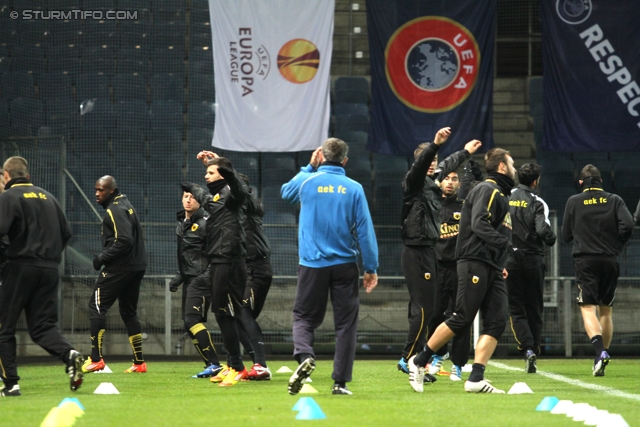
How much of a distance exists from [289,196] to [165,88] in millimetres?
10771

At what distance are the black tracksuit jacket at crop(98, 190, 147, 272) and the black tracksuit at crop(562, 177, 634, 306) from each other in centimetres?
471

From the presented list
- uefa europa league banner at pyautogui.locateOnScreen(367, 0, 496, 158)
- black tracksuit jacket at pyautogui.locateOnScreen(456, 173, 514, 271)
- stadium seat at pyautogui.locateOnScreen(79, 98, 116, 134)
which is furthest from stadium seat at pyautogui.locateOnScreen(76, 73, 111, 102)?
black tracksuit jacket at pyautogui.locateOnScreen(456, 173, 514, 271)

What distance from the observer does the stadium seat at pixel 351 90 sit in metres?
18.3

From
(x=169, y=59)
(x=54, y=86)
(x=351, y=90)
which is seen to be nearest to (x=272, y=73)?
(x=351, y=90)

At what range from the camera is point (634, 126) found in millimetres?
15258

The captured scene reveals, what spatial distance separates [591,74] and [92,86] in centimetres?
900

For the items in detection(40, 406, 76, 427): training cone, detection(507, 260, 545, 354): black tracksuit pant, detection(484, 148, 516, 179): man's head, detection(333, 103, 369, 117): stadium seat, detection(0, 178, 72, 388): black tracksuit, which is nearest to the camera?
detection(40, 406, 76, 427): training cone

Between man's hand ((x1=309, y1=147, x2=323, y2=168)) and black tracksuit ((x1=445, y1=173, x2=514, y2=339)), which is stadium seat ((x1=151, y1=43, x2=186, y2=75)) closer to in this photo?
man's hand ((x1=309, y1=147, x2=323, y2=168))

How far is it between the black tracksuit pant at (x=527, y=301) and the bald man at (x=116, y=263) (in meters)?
4.01

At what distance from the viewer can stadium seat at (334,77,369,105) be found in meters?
18.3

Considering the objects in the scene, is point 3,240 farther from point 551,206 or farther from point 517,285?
point 551,206

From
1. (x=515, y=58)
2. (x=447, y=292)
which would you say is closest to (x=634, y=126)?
(x=515, y=58)

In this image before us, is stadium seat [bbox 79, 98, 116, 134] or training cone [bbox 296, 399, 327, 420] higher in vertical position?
stadium seat [bbox 79, 98, 116, 134]

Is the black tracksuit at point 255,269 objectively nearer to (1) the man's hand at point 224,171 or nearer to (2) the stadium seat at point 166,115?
(1) the man's hand at point 224,171
